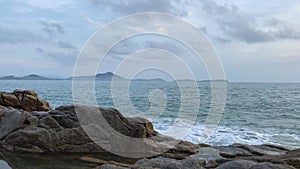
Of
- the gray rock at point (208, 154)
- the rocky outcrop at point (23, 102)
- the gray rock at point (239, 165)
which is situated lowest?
the gray rock at point (208, 154)

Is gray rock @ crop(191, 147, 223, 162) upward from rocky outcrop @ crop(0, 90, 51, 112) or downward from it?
downward

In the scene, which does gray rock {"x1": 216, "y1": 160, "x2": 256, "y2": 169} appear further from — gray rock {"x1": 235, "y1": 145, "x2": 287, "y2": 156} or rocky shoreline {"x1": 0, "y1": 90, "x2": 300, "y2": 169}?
gray rock {"x1": 235, "y1": 145, "x2": 287, "y2": 156}

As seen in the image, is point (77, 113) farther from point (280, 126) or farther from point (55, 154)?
point (280, 126)

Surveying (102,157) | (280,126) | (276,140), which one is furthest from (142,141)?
(280,126)

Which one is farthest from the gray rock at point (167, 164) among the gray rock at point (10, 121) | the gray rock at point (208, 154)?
the gray rock at point (10, 121)

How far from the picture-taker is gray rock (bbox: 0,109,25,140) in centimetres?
1396

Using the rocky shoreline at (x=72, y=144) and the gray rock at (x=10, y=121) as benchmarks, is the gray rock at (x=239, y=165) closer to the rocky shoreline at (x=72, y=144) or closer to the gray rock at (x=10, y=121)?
the rocky shoreline at (x=72, y=144)

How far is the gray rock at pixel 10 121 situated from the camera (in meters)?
14.0

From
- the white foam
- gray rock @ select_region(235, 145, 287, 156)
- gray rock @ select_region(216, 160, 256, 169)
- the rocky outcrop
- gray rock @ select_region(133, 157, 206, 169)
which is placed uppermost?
the rocky outcrop

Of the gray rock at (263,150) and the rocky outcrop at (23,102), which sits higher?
the rocky outcrop at (23,102)

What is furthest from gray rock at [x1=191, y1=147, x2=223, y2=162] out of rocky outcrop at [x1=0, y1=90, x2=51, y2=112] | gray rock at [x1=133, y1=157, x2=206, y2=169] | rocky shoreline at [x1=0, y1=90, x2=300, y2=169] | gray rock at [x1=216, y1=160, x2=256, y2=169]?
rocky outcrop at [x1=0, y1=90, x2=51, y2=112]

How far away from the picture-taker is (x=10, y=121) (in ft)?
47.2

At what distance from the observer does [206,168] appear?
30.6 feet

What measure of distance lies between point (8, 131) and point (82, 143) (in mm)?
2957
